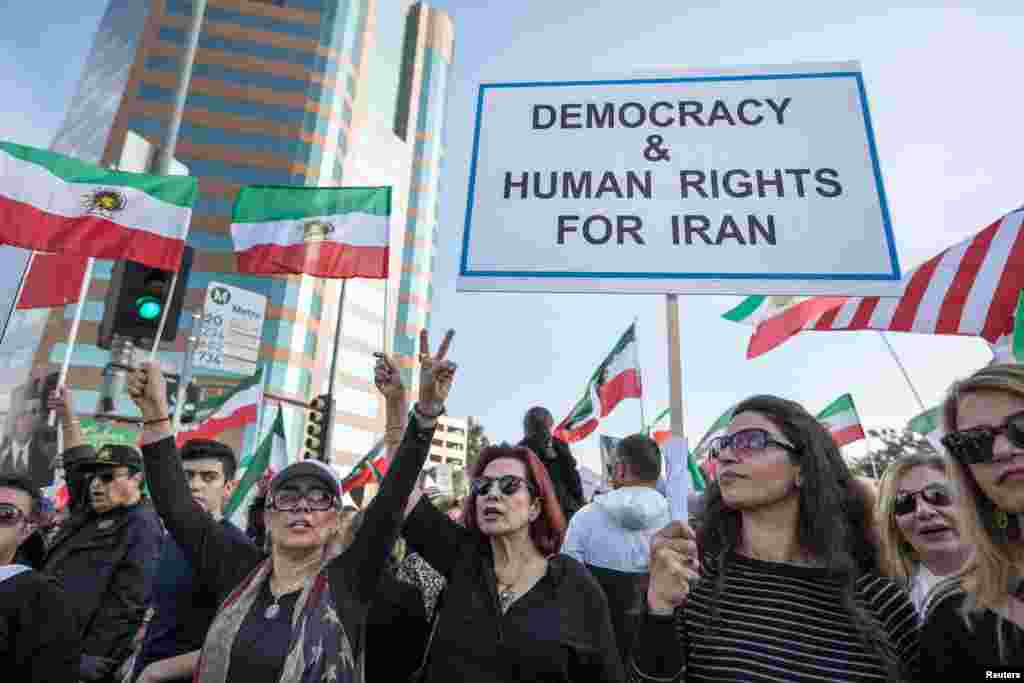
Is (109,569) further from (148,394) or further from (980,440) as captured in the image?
(980,440)

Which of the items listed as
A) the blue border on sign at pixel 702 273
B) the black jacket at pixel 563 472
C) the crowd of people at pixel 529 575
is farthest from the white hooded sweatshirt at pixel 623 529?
the blue border on sign at pixel 702 273

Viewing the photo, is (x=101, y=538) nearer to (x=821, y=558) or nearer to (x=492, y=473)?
(x=492, y=473)

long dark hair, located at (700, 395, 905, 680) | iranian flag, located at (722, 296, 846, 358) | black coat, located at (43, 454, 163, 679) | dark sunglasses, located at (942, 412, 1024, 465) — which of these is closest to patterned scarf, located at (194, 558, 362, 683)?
long dark hair, located at (700, 395, 905, 680)

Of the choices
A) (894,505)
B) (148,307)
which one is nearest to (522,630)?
(894,505)

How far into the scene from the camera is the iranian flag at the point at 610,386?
973cm

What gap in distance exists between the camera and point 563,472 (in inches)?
191

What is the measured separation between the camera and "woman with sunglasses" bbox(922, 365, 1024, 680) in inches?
55.2

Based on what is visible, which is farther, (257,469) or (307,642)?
(257,469)

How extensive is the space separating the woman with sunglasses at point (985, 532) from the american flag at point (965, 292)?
3.14 metres

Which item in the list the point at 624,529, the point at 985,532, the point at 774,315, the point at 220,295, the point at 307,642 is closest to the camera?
the point at 985,532

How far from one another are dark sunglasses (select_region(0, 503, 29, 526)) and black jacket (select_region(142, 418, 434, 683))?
605 millimetres

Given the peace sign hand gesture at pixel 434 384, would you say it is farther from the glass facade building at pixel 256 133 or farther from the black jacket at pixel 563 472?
the glass facade building at pixel 256 133

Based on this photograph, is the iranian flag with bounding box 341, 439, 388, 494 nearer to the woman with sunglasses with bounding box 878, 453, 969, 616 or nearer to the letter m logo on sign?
the letter m logo on sign

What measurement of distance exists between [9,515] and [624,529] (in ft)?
10.7
